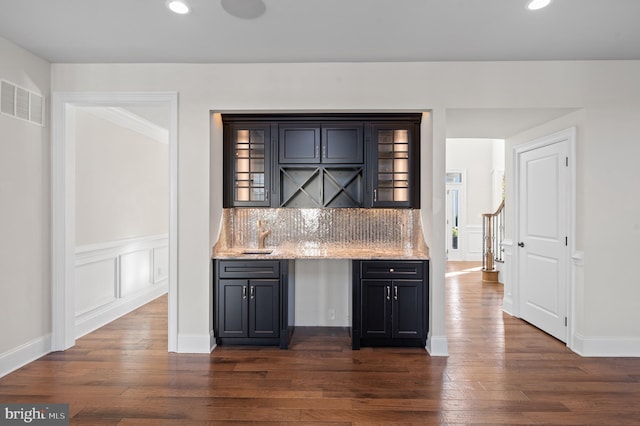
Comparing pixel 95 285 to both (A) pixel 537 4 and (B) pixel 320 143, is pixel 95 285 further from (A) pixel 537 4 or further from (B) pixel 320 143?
(A) pixel 537 4

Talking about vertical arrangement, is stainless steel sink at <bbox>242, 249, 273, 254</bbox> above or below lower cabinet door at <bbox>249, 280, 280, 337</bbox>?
above

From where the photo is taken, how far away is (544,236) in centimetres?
427

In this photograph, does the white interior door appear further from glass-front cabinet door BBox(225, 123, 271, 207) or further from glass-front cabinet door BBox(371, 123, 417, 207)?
glass-front cabinet door BBox(225, 123, 271, 207)

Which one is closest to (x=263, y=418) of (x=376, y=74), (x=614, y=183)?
(x=376, y=74)

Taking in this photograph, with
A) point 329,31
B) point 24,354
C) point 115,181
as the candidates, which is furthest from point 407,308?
point 115,181

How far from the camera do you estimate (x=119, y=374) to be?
10.3 ft

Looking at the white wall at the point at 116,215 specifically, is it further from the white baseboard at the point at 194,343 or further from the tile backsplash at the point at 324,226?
the tile backsplash at the point at 324,226

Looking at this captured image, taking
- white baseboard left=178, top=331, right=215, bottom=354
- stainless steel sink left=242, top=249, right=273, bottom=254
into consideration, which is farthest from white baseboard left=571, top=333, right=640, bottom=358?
white baseboard left=178, top=331, right=215, bottom=354

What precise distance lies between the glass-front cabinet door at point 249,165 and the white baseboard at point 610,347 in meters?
3.40

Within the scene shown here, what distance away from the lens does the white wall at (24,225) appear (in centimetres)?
316

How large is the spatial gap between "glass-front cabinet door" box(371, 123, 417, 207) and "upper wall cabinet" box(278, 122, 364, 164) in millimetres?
190

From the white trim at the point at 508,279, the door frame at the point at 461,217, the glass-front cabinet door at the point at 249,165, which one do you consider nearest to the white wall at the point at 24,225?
the glass-front cabinet door at the point at 249,165

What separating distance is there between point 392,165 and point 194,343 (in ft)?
8.74

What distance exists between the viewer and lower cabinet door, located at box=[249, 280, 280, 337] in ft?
12.1
